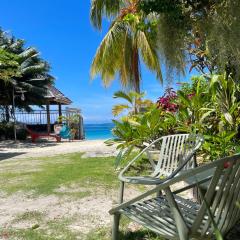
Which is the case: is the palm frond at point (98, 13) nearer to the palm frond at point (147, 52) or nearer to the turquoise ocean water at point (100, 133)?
the palm frond at point (147, 52)

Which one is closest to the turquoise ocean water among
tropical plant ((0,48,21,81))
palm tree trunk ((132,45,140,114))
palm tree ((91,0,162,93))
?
palm tree trunk ((132,45,140,114))

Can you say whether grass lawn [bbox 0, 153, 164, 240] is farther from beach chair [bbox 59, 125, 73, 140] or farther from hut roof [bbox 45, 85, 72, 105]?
hut roof [bbox 45, 85, 72, 105]

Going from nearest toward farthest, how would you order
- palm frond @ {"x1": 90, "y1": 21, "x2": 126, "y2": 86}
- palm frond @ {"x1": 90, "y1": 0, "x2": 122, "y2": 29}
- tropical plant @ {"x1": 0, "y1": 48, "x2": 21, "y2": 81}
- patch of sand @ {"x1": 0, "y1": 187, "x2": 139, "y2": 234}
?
patch of sand @ {"x1": 0, "y1": 187, "x2": 139, "y2": 234} < tropical plant @ {"x1": 0, "y1": 48, "x2": 21, "y2": 81} < palm frond @ {"x1": 90, "y1": 0, "x2": 122, "y2": 29} < palm frond @ {"x1": 90, "y1": 21, "x2": 126, "y2": 86}

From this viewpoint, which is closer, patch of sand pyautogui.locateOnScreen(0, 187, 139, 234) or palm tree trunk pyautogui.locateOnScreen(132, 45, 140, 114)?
patch of sand pyautogui.locateOnScreen(0, 187, 139, 234)

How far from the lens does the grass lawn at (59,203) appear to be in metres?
3.63

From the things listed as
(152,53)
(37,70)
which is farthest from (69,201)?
(37,70)

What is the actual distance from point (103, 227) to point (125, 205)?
1254 mm

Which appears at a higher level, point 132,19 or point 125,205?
point 132,19

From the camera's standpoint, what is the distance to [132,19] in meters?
4.45

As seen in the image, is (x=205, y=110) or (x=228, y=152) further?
(x=205, y=110)

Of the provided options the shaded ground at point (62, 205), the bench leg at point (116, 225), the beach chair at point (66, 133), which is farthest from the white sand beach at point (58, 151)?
the bench leg at point (116, 225)

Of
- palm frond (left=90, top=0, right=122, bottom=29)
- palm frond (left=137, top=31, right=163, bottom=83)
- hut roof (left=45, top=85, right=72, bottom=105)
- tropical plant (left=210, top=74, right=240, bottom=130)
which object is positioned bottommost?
tropical plant (left=210, top=74, right=240, bottom=130)

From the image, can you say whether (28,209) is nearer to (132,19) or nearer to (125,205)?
(125,205)

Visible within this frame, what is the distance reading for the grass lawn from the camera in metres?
3.63
